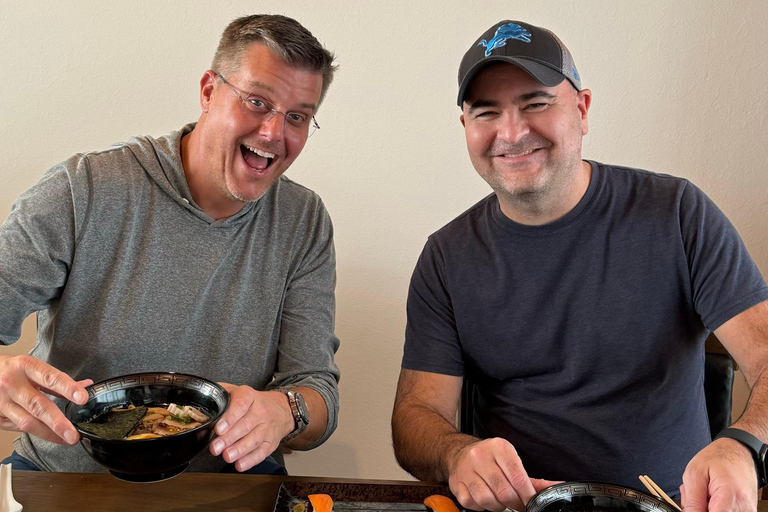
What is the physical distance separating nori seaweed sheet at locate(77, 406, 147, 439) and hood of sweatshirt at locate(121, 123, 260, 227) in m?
0.60

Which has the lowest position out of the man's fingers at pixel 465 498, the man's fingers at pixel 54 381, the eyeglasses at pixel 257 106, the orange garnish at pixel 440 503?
the orange garnish at pixel 440 503

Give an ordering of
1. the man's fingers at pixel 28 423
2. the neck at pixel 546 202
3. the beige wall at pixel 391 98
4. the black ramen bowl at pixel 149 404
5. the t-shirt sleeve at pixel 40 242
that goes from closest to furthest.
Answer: the black ramen bowl at pixel 149 404
the man's fingers at pixel 28 423
the t-shirt sleeve at pixel 40 242
the neck at pixel 546 202
the beige wall at pixel 391 98

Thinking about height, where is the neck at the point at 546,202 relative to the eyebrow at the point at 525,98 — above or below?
below

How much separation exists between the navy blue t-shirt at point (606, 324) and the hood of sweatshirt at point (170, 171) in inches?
23.9

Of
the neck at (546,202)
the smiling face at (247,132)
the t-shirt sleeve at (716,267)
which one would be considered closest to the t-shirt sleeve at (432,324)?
the neck at (546,202)

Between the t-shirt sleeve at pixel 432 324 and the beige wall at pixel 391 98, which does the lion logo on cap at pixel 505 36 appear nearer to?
the t-shirt sleeve at pixel 432 324

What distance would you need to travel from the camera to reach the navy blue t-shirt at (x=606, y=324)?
153cm

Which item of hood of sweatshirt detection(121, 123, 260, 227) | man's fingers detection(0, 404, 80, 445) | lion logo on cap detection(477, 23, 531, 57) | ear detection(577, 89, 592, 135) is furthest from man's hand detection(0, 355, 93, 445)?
ear detection(577, 89, 592, 135)

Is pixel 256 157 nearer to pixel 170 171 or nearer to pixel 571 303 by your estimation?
pixel 170 171

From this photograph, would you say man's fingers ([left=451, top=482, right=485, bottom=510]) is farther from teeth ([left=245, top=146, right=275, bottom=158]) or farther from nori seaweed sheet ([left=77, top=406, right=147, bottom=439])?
teeth ([left=245, top=146, right=275, bottom=158])

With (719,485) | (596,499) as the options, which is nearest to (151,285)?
(596,499)

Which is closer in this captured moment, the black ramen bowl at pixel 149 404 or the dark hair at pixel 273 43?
the black ramen bowl at pixel 149 404

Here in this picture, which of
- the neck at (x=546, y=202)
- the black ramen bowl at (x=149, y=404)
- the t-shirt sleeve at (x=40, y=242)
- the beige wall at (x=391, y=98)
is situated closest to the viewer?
the black ramen bowl at (x=149, y=404)

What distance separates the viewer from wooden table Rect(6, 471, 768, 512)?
1.15 meters
